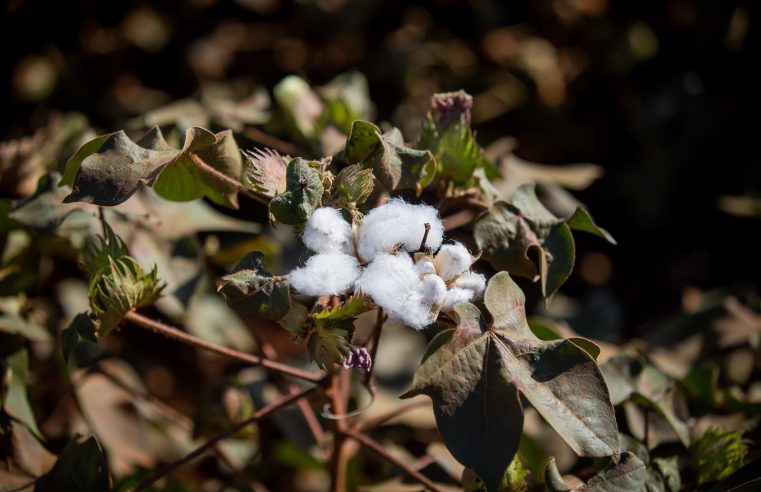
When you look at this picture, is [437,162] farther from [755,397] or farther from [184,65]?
[184,65]

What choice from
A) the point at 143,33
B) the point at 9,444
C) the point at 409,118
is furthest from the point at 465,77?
the point at 9,444

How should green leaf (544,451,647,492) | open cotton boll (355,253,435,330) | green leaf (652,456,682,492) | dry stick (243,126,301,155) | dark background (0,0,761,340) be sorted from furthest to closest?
dark background (0,0,761,340)
dry stick (243,126,301,155)
green leaf (652,456,682,492)
green leaf (544,451,647,492)
open cotton boll (355,253,435,330)

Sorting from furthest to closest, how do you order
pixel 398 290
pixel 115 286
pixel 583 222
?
1. pixel 583 222
2. pixel 115 286
3. pixel 398 290

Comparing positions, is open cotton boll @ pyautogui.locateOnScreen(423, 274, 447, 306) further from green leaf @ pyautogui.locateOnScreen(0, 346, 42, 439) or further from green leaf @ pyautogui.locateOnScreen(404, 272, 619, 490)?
green leaf @ pyautogui.locateOnScreen(0, 346, 42, 439)

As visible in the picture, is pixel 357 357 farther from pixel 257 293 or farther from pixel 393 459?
pixel 393 459

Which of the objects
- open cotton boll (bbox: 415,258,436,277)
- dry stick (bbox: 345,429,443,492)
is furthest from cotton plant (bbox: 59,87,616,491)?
dry stick (bbox: 345,429,443,492)

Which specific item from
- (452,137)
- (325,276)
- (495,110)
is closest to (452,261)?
(325,276)
